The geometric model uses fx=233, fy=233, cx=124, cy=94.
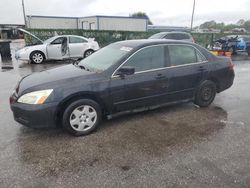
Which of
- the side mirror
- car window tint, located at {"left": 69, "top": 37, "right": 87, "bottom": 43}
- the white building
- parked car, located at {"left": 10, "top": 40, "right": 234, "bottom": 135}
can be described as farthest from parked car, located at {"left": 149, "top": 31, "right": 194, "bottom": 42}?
Answer: the white building

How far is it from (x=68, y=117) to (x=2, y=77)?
19.9 ft

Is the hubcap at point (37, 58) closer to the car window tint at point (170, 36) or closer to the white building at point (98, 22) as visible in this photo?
the car window tint at point (170, 36)

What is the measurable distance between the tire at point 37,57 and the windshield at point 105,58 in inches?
310

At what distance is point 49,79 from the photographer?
3.92 meters

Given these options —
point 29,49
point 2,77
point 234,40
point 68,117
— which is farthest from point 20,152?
point 234,40

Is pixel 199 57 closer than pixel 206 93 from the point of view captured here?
Yes

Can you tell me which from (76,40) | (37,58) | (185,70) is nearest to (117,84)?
(185,70)

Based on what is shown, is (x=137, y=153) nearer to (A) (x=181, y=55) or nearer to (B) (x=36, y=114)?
(B) (x=36, y=114)

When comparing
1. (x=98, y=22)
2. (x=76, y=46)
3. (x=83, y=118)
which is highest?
(x=98, y=22)

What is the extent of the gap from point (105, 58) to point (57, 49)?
8.42 m

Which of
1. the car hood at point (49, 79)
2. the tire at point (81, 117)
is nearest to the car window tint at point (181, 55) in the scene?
the car hood at point (49, 79)

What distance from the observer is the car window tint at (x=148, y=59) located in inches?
169

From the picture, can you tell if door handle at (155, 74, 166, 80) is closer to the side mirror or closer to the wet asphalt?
the side mirror

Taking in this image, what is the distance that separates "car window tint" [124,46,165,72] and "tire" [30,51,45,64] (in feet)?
29.3
